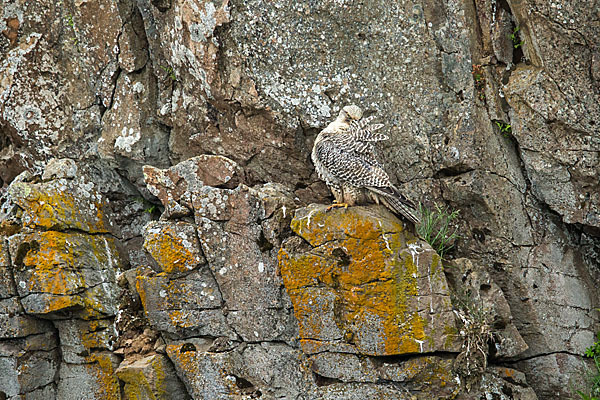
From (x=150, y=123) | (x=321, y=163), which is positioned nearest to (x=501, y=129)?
(x=321, y=163)

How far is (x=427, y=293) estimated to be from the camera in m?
7.03

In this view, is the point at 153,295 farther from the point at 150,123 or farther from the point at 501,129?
the point at 501,129

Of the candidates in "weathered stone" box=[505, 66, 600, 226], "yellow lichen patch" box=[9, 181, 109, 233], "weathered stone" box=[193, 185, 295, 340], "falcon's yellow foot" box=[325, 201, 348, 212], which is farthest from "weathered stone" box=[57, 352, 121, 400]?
"weathered stone" box=[505, 66, 600, 226]

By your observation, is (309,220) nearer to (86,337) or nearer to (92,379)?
(86,337)

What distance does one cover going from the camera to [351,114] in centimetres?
751

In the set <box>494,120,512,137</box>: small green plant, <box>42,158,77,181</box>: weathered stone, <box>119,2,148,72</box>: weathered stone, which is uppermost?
<box>119,2,148,72</box>: weathered stone

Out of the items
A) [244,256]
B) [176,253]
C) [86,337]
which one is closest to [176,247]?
[176,253]

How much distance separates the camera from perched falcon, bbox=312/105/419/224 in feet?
23.3

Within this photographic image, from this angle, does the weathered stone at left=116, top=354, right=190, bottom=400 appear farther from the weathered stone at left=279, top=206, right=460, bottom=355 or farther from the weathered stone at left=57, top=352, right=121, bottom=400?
the weathered stone at left=279, top=206, right=460, bottom=355

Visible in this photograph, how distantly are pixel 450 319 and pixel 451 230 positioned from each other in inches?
60.9

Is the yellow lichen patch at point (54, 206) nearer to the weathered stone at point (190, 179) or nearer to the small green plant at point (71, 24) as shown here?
the weathered stone at point (190, 179)

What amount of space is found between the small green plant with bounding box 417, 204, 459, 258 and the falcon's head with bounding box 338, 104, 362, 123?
1365mm

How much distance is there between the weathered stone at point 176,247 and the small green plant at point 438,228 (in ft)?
8.76

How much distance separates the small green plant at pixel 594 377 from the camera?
7.61 m
